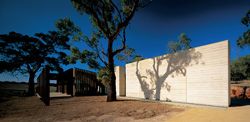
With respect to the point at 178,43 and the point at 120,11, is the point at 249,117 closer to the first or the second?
the point at 120,11

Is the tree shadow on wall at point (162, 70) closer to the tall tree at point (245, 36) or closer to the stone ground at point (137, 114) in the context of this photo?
the stone ground at point (137, 114)

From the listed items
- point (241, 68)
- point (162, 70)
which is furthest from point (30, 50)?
point (241, 68)

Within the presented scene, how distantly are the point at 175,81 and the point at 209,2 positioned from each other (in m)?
5.63

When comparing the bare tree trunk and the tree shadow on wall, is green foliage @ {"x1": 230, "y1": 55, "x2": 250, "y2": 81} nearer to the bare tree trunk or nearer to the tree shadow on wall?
the tree shadow on wall

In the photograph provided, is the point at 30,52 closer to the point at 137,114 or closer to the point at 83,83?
the point at 83,83

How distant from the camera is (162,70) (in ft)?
40.7

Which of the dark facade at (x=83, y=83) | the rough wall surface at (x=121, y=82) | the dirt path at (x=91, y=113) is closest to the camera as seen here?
the dirt path at (x=91, y=113)

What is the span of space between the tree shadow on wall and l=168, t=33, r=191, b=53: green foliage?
14.9 metres

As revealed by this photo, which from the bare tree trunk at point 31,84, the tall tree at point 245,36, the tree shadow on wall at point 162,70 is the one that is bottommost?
the bare tree trunk at point 31,84

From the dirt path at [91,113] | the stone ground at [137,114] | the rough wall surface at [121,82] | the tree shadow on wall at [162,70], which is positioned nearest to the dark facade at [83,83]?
the rough wall surface at [121,82]

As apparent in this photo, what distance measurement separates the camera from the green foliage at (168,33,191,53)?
27922 millimetres

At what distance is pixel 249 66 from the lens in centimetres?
2947

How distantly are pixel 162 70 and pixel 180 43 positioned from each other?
1772 centimetres

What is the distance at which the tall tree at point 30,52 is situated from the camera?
19561mm
